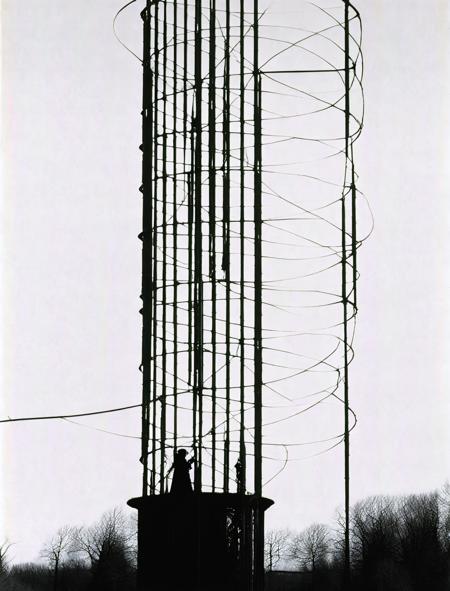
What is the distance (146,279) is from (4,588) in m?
35.0

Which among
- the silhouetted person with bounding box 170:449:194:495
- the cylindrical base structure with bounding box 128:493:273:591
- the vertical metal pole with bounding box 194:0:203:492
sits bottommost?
the cylindrical base structure with bounding box 128:493:273:591

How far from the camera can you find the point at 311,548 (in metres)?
56.3

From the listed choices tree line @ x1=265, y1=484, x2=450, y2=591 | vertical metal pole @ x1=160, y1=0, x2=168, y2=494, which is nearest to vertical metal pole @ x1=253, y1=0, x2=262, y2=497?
vertical metal pole @ x1=160, y1=0, x2=168, y2=494

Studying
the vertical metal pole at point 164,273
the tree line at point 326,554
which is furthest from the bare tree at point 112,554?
the vertical metal pole at point 164,273

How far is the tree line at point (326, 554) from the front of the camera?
52.1 metres

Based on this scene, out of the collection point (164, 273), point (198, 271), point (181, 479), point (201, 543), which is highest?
point (164, 273)

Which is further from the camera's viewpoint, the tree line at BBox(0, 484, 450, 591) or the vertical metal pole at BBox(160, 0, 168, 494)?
the tree line at BBox(0, 484, 450, 591)

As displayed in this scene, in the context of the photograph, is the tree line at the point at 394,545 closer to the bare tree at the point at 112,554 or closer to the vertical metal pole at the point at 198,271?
the bare tree at the point at 112,554

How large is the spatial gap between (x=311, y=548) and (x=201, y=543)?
4308 cm

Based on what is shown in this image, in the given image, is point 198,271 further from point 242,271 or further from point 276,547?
point 276,547

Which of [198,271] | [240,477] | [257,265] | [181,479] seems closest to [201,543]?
[181,479]

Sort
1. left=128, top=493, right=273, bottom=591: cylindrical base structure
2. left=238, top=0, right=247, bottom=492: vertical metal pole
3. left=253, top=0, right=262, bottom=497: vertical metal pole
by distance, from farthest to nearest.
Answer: left=238, top=0, right=247, bottom=492: vertical metal pole < left=128, top=493, right=273, bottom=591: cylindrical base structure < left=253, top=0, right=262, bottom=497: vertical metal pole

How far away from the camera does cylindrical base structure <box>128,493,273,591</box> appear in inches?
563

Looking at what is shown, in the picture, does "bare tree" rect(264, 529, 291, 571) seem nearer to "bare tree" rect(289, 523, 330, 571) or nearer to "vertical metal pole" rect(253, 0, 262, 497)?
"bare tree" rect(289, 523, 330, 571)
